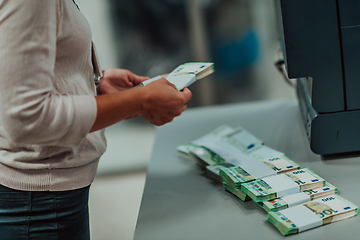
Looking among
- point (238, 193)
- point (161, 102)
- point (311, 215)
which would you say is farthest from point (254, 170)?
point (161, 102)

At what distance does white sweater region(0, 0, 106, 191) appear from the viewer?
1.75ft

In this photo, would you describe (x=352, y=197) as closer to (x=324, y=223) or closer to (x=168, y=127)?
(x=324, y=223)

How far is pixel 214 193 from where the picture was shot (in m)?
0.83

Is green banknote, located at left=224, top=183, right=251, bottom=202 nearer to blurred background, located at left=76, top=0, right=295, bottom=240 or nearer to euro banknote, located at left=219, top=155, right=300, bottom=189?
euro banknote, located at left=219, top=155, right=300, bottom=189

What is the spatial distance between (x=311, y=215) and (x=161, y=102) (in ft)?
1.17

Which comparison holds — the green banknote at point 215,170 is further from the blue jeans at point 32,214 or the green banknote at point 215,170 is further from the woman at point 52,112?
the blue jeans at point 32,214

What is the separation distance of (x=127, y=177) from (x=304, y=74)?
1.96 m

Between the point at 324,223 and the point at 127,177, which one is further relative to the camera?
the point at 127,177

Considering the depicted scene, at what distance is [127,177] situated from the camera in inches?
102

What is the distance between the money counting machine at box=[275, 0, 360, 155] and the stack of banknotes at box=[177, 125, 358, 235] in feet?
0.44

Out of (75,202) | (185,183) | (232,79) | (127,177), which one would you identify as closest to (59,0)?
(75,202)

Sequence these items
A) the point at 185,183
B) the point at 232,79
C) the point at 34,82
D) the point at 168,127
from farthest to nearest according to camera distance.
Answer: the point at 232,79
the point at 168,127
the point at 185,183
the point at 34,82

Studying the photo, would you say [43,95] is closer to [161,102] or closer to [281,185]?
[161,102]

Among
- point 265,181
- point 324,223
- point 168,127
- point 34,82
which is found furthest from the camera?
point 168,127
